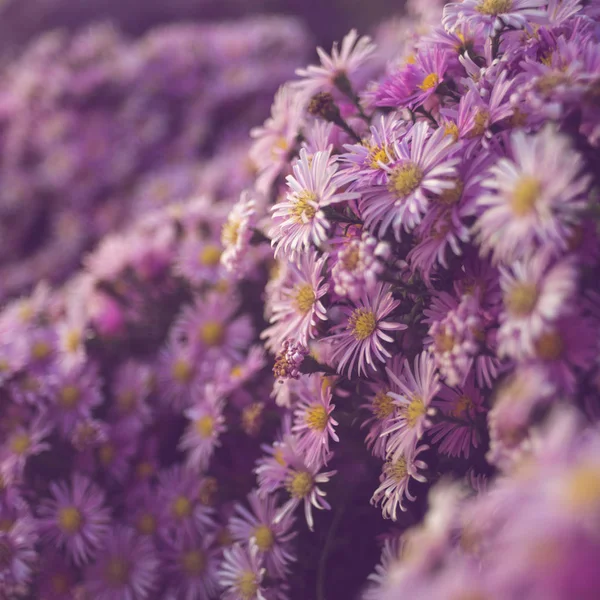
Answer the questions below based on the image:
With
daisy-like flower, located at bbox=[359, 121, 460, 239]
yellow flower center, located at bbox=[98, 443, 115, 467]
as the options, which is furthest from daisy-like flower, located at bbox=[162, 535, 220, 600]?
daisy-like flower, located at bbox=[359, 121, 460, 239]

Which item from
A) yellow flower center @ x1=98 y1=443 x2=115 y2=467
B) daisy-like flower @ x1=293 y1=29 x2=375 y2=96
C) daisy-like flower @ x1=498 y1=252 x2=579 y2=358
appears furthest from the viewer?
yellow flower center @ x1=98 y1=443 x2=115 y2=467

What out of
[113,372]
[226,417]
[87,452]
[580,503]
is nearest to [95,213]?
[113,372]

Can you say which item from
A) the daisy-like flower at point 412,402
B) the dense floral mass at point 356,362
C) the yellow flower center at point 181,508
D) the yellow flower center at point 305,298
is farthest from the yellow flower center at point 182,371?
the daisy-like flower at point 412,402

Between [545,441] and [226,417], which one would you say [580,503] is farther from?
[226,417]

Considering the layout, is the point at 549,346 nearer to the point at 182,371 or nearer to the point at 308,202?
the point at 308,202

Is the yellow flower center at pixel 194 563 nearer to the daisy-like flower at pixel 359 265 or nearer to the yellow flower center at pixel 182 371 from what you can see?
the yellow flower center at pixel 182 371

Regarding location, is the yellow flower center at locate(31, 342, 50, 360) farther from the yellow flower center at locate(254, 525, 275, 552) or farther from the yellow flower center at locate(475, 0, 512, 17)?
the yellow flower center at locate(475, 0, 512, 17)

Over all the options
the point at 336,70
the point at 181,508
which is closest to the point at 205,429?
the point at 181,508
